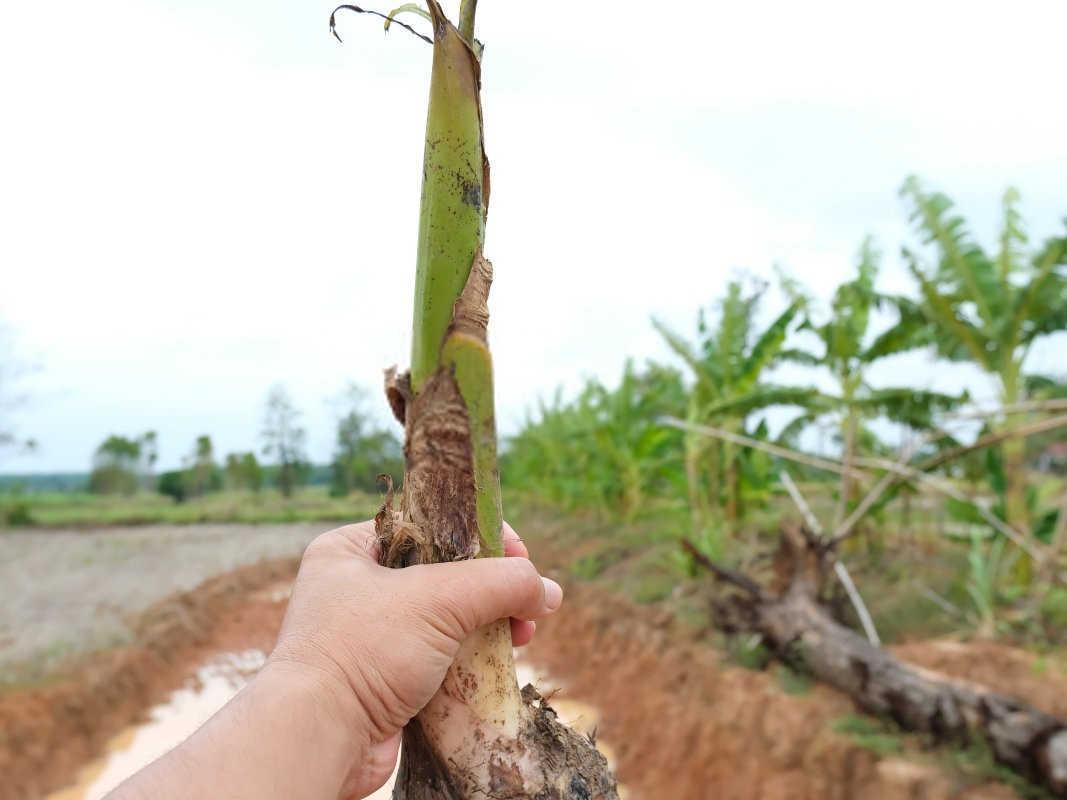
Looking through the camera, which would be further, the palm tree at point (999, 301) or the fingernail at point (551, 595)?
the palm tree at point (999, 301)

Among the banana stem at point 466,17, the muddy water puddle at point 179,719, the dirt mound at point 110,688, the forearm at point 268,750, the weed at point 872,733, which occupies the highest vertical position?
the banana stem at point 466,17

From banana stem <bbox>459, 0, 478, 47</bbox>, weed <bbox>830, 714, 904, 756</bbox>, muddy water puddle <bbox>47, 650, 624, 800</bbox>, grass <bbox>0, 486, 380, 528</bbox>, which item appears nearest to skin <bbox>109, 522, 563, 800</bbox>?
banana stem <bbox>459, 0, 478, 47</bbox>

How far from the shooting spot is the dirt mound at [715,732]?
3645 millimetres

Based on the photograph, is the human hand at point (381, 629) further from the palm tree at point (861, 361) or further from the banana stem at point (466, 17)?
the palm tree at point (861, 361)

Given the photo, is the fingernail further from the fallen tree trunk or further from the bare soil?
the fallen tree trunk

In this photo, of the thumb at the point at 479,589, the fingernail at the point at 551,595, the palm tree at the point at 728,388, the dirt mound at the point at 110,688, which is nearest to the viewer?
the thumb at the point at 479,589

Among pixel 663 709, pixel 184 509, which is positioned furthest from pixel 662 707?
pixel 184 509

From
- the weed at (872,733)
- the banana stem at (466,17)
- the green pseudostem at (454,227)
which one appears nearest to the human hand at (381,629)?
the green pseudostem at (454,227)

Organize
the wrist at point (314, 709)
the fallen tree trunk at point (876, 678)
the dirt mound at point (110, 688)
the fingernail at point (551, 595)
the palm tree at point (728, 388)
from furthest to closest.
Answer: the palm tree at point (728, 388)
the dirt mound at point (110, 688)
the fallen tree trunk at point (876, 678)
the fingernail at point (551, 595)
the wrist at point (314, 709)

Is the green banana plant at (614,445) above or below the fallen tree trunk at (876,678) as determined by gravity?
above

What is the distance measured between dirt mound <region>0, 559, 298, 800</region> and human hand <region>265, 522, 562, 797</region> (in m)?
5.03

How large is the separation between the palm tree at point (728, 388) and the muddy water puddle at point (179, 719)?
244 cm

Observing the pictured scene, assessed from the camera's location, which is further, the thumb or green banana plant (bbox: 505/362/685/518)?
green banana plant (bbox: 505/362/685/518)

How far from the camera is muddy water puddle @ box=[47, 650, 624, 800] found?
503 cm
